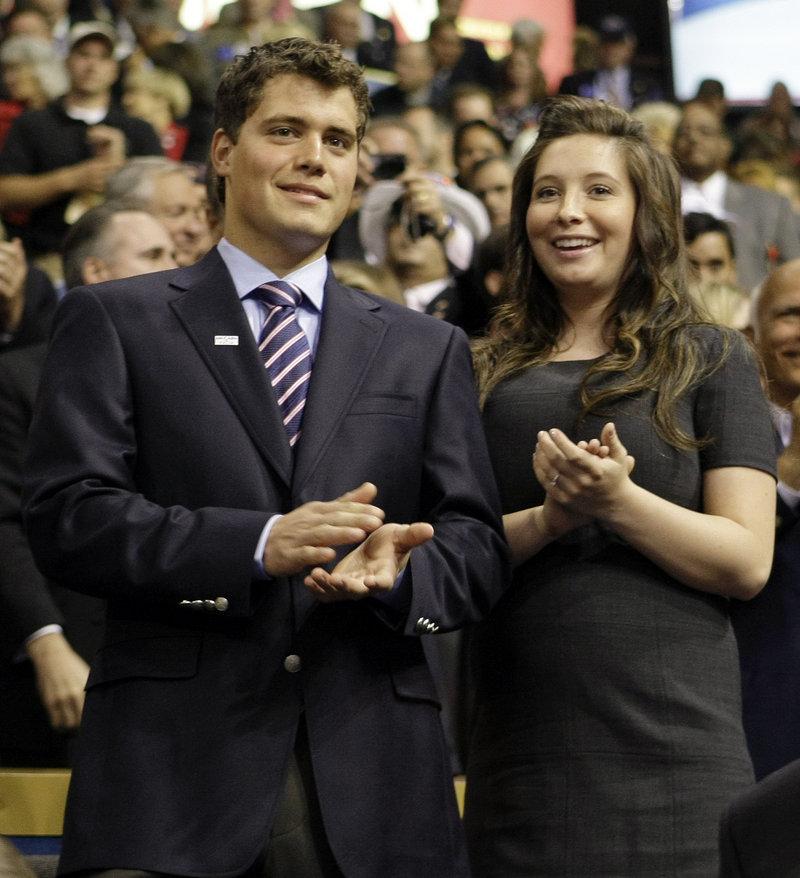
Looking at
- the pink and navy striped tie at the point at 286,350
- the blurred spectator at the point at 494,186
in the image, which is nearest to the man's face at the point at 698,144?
the blurred spectator at the point at 494,186

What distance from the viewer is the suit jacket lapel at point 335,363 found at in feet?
6.56

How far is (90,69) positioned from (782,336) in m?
3.77

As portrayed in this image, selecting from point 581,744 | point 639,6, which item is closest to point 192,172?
point 581,744

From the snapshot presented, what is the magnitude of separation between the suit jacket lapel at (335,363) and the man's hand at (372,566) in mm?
156

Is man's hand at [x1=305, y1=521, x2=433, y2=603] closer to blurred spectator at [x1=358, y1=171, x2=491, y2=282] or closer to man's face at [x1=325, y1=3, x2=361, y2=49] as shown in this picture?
blurred spectator at [x1=358, y1=171, x2=491, y2=282]

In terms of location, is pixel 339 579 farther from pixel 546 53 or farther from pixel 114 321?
pixel 546 53

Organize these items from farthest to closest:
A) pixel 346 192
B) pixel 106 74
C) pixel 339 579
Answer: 1. pixel 106 74
2. pixel 346 192
3. pixel 339 579

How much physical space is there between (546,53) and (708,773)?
31.1 ft

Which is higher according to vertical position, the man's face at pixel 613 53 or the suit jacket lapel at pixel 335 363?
the man's face at pixel 613 53

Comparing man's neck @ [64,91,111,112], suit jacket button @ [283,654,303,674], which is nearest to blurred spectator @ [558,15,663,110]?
man's neck @ [64,91,111,112]

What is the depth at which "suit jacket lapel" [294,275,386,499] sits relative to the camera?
200 cm

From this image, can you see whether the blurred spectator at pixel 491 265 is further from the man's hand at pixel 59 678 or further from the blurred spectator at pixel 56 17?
the blurred spectator at pixel 56 17

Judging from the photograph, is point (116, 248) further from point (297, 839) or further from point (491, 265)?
point (297, 839)

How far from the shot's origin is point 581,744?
2.27 meters
